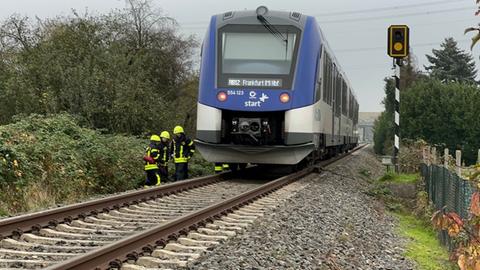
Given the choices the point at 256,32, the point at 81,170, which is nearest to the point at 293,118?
the point at 256,32

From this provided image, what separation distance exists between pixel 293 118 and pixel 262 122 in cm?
72

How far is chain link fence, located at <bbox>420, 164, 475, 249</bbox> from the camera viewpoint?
7.38 m

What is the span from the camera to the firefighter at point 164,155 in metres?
13.9

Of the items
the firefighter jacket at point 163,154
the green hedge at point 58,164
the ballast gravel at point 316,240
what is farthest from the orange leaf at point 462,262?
the firefighter jacket at point 163,154

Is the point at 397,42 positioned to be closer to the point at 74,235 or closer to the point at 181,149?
the point at 181,149

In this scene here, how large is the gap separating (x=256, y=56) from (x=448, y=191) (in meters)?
5.28

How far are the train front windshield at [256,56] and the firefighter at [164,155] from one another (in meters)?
2.21

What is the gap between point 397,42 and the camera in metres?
15.2

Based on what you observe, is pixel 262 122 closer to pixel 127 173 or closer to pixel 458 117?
pixel 127 173

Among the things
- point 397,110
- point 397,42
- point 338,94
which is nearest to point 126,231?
point 397,42

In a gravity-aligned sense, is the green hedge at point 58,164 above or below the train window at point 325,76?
below

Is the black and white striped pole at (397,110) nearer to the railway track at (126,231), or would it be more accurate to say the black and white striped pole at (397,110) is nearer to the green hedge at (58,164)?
the green hedge at (58,164)

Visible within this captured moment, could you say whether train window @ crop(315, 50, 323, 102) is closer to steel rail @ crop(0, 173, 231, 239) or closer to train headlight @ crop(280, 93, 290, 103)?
train headlight @ crop(280, 93, 290, 103)

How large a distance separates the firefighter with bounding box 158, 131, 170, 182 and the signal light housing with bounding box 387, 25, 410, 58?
238 inches
